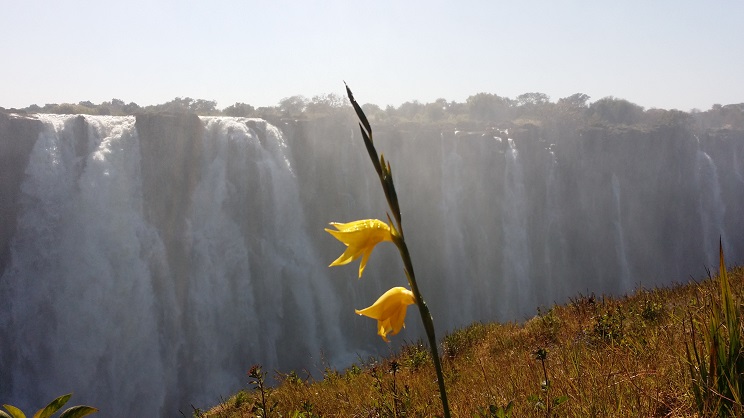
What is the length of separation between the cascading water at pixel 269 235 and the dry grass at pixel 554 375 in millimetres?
11526

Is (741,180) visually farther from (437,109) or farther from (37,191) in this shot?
(37,191)

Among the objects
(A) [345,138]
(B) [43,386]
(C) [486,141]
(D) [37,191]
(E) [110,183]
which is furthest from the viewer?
(C) [486,141]

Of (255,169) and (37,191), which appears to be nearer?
(37,191)

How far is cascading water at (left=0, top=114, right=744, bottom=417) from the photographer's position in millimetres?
21188

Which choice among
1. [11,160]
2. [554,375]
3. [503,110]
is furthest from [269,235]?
[503,110]

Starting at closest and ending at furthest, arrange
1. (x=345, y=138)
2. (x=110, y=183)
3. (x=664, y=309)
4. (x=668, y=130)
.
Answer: (x=664, y=309) → (x=110, y=183) → (x=345, y=138) → (x=668, y=130)

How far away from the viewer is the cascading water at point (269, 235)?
69.5 feet

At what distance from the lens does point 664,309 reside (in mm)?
4992

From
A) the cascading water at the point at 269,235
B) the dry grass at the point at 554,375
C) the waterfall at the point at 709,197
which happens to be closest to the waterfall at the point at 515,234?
the cascading water at the point at 269,235

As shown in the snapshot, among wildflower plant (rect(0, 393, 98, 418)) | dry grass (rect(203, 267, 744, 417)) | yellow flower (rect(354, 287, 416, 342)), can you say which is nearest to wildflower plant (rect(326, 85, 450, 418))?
yellow flower (rect(354, 287, 416, 342))

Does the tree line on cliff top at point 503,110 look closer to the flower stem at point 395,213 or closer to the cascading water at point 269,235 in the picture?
the cascading water at point 269,235

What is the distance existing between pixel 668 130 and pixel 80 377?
39.2m

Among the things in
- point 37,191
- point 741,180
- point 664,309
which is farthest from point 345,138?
point 741,180

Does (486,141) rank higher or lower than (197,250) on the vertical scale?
higher
